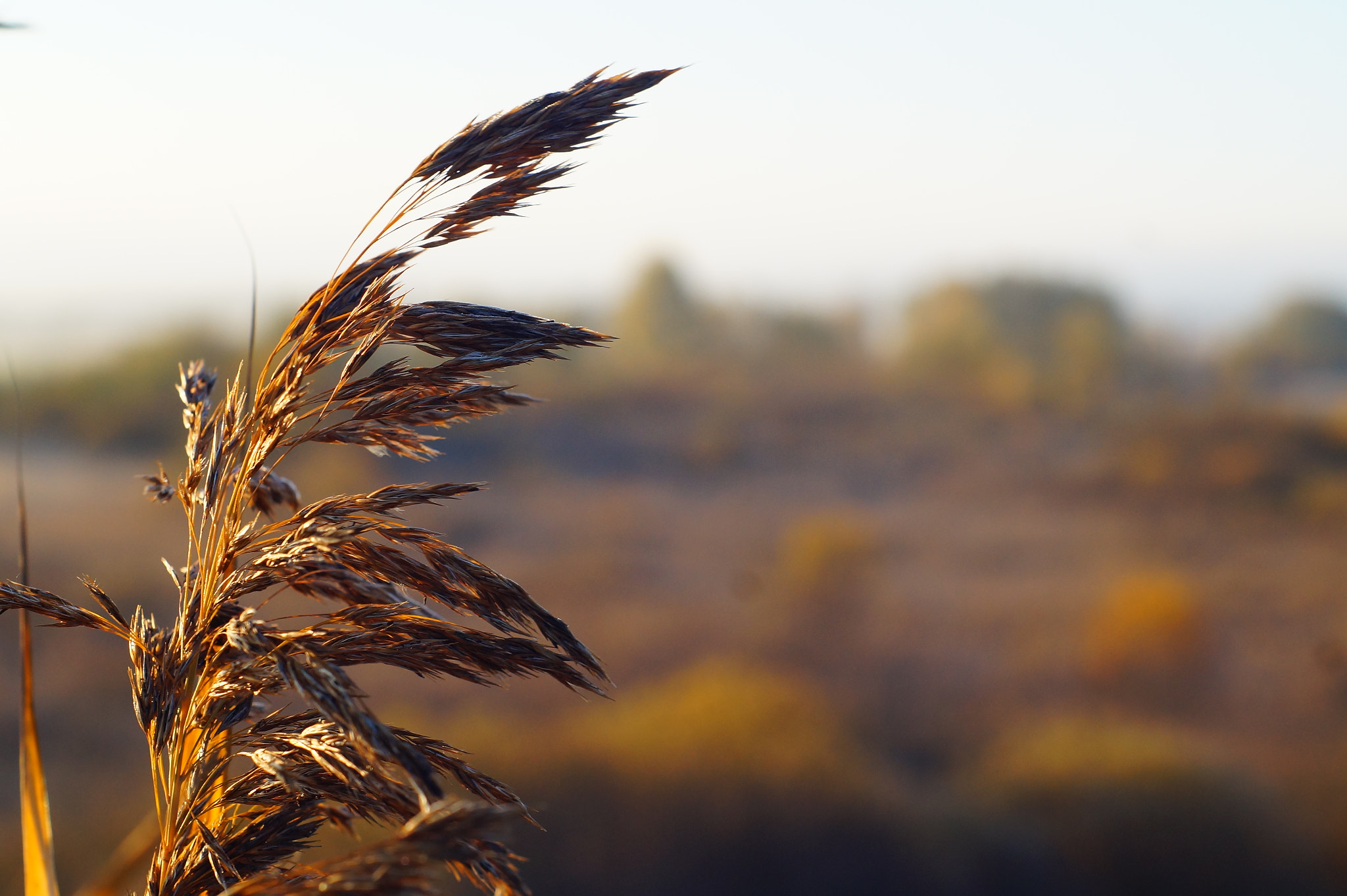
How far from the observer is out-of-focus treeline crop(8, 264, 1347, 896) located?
6.50 metres

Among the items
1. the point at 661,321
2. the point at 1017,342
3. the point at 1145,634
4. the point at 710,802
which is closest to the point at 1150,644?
the point at 1145,634

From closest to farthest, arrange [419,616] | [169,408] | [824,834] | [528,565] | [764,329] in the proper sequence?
[419,616] → [824,834] → [528,565] → [169,408] → [764,329]

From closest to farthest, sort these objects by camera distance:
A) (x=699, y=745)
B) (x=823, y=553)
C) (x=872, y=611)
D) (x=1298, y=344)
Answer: (x=699, y=745) → (x=872, y=611) → (x=823, y=553) → (x=1298, y=344)

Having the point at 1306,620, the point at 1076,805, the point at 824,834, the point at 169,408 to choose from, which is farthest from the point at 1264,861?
the point at 169,408

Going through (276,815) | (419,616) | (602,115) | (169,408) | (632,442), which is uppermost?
(602,115)

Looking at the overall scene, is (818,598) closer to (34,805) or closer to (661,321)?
(34,805)

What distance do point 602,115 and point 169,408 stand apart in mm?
17294

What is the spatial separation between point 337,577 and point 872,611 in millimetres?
10607

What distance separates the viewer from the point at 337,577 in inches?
38.2

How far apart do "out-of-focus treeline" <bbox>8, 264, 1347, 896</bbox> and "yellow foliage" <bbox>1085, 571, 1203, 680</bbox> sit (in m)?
0.04

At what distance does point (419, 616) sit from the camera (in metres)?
1.02

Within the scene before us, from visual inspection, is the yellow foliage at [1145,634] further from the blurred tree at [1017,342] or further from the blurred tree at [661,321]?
the blurred tree at [661,321]

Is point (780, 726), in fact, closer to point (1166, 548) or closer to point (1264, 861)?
point (1264, 861)

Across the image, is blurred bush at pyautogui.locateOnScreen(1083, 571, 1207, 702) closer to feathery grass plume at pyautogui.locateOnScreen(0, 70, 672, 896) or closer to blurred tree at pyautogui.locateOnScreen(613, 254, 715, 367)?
feathery grass plume at pyautogui.locateOnScreen(0, 70, 672, 896)
